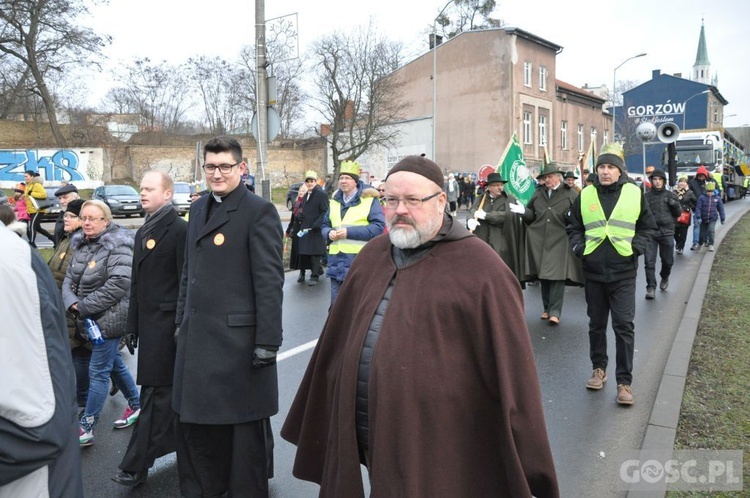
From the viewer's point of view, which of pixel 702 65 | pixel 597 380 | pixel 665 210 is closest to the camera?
pixel 597 380

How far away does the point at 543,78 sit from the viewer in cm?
4572

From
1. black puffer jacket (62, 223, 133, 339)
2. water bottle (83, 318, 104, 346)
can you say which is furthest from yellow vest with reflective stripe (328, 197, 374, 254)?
water bottle (83, 318, 104, 346)

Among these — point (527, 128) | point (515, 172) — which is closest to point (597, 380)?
point (515, 172)

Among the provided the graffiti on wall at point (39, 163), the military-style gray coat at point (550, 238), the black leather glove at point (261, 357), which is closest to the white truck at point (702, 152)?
the military-style gray coat at point (550, 238)

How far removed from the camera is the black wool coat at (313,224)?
11672mm

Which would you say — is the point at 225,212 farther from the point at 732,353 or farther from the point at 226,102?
the point at 226,102

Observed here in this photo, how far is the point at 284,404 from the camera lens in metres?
5.46

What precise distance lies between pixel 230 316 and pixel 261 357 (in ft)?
0.94

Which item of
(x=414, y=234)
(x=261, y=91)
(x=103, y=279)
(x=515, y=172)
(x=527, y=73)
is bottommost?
(x=103, y=279)

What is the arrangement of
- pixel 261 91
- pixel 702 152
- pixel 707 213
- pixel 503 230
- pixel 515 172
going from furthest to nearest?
1. pixel 702 152
2. pixel 707 213
3. pixel 261 91
4. pixel 515 172
5. pixel 503 230

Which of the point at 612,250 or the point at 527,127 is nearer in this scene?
the point at 612,250

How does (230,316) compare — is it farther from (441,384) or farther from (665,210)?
(665,210)

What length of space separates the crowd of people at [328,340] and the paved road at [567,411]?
183 millimetres

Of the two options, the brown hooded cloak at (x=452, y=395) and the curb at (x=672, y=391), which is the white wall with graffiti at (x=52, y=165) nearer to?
the curb at (x=672, y=391)
